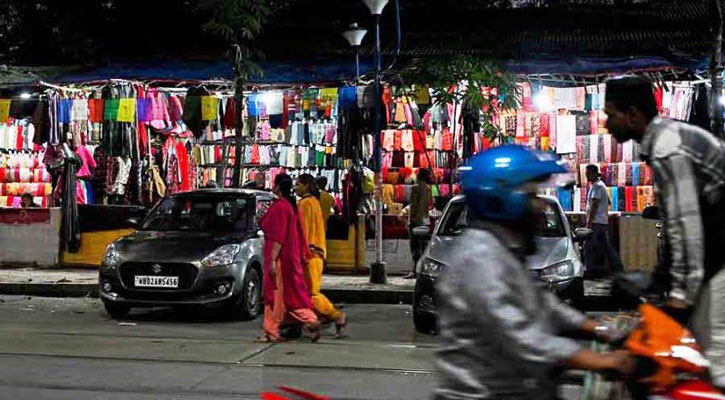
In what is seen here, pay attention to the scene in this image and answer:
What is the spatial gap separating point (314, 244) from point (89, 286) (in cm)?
564

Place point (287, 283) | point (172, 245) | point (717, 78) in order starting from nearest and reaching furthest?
1. point (287, 283)
2. point (172, 245)
3. point (717, 78)

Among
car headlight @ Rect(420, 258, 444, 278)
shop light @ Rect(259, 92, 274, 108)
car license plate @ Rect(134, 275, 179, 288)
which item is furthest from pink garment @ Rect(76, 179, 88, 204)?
car headlight @ Rect(420, 258, 444, 278)

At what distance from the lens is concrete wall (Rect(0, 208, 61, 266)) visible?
18.0m

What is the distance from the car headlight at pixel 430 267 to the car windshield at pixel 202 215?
293 centimetres

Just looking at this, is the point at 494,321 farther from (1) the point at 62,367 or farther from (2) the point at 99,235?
(2) the point at 99,235

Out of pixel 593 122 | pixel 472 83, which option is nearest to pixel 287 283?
pixel 472 83

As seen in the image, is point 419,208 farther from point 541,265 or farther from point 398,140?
point 541,265

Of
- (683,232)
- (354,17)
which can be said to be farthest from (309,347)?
(354,17)

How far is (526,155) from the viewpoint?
10.8 feet

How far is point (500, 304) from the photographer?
10.2ft

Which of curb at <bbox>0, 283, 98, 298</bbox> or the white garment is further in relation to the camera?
the white garment

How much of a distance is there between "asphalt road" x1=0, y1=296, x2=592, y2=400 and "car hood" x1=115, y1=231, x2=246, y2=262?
2.62 ft

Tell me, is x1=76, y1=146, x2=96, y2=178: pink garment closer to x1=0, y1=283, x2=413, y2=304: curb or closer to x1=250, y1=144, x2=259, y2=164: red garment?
x1=250, y1=144, x2=259, y2=164: red garment

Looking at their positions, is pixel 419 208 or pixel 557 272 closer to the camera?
pixel 557 272
